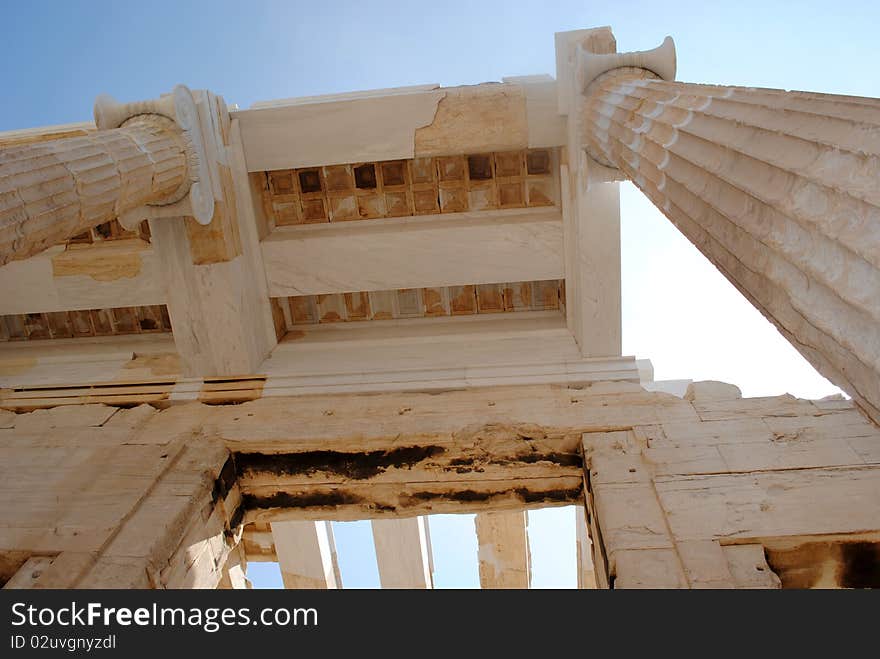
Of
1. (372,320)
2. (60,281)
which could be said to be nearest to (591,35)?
(372,320)

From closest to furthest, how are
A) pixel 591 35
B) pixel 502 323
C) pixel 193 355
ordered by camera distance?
pixel 591 35, pixel 193 355, pixel 502 323

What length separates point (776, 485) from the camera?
15.0ft

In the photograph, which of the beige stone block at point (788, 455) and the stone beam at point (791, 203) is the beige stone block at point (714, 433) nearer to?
the beige stone block at point (788, 455)

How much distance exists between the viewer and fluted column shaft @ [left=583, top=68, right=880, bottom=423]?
6.43 ft

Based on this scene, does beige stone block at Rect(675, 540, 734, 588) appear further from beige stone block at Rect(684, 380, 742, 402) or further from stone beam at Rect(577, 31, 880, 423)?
stone beam at Rect(577, 31, 880, 423)

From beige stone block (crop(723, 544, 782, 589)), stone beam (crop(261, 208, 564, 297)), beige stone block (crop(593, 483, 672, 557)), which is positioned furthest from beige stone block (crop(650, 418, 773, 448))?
stone beam (crop(261, 208, 564, 297))

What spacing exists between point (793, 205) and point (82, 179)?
4.02 metres

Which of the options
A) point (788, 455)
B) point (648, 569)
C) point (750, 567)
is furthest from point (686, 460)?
point (648, 569)

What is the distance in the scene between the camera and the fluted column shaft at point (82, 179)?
11.8ft

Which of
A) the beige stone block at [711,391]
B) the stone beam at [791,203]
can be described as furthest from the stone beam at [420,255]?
the stone beam at [791,203]

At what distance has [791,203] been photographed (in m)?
2.32

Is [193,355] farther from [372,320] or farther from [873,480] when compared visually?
[873,480]
